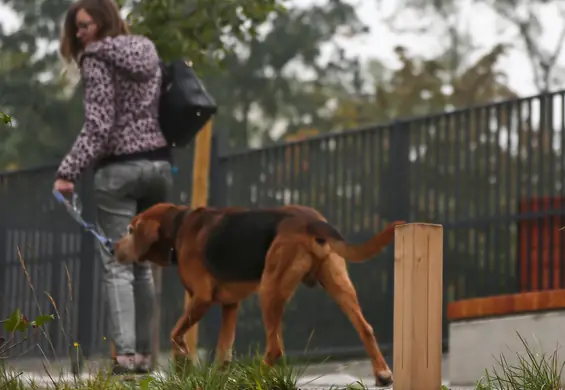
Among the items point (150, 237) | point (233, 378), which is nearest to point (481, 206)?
point (150, 237)

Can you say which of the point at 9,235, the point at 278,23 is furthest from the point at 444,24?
the point at 9,235

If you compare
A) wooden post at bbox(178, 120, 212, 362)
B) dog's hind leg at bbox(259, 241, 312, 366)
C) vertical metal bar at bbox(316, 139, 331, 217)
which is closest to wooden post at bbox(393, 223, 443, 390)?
dog's hind leg at bbox(259, 241, 312, 366)

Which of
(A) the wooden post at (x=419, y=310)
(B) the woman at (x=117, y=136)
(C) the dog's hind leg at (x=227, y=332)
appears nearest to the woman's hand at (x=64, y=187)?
(B) the woman at (x=117, y=136)

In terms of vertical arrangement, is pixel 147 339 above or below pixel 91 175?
below

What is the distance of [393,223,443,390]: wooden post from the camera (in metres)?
4.89

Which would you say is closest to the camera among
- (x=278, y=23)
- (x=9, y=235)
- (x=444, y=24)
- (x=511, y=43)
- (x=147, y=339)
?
(x=147, y=339)

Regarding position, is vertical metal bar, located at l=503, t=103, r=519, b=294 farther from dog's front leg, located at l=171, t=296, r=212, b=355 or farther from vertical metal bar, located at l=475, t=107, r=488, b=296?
dog's front leg, located at l=171, t=296, r=212, b=355

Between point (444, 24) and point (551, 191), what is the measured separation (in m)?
27.9

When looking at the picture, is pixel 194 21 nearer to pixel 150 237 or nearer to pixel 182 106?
pixel 182 106

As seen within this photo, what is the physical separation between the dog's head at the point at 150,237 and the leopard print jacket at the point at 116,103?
460mm

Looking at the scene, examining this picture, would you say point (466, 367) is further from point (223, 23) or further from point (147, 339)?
point (223, 23)

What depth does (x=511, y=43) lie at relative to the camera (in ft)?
108

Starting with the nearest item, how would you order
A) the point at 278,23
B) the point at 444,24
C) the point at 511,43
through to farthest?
the point at 278,23 → the point at 511,43 → the point at 444,24

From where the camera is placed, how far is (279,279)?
6500 mm
